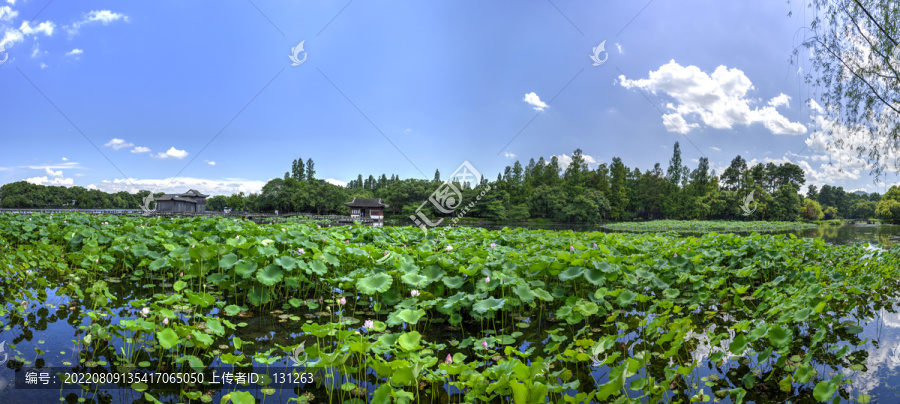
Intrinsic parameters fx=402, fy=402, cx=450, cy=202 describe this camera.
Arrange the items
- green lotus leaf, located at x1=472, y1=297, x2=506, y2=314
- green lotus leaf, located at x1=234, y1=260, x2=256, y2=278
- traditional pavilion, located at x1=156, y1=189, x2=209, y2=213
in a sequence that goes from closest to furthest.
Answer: green lotus leaf, located at x1=472, y1=297, x2=506, y2=314 < green lotus leaf, located at x1=234, y1=260, x2=256, y2=278 < traditional pavilion, located at x1=156, y1=189, x2=209, y2=213

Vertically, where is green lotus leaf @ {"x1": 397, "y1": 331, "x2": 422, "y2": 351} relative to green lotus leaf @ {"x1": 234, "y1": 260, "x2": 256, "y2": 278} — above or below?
below

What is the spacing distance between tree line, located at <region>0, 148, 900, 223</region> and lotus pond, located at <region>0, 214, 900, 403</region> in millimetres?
33726

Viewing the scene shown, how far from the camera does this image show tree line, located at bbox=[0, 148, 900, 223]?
4259cm

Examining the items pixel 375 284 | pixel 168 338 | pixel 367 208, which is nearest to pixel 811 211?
pixel 367 208

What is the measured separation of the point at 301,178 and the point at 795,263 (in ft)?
206

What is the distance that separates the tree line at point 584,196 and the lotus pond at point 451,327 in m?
33.7

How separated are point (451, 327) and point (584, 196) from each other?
140ft

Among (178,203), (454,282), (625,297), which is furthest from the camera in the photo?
(178,203)

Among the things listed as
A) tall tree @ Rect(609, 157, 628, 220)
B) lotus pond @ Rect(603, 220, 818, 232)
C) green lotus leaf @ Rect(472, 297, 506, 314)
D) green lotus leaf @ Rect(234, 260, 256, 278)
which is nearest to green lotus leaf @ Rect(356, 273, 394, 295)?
green lotus leaf @ Rect(472, 297, 506, 314)

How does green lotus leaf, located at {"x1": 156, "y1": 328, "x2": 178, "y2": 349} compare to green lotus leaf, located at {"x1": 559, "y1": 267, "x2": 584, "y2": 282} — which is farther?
green lotus leaf, located at {"x1": 559, "y1": 267, "x2": 584, "y2": 282}

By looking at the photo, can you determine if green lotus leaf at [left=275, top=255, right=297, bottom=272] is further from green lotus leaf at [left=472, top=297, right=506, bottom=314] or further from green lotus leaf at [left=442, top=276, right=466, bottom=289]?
green lotus leaf at [left=472, top=297, right=506, bottom=314]

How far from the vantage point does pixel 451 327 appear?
11.8 feet

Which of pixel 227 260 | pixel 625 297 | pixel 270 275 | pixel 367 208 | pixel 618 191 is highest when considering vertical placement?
pixel 618 191

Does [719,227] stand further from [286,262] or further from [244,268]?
[244,268]
